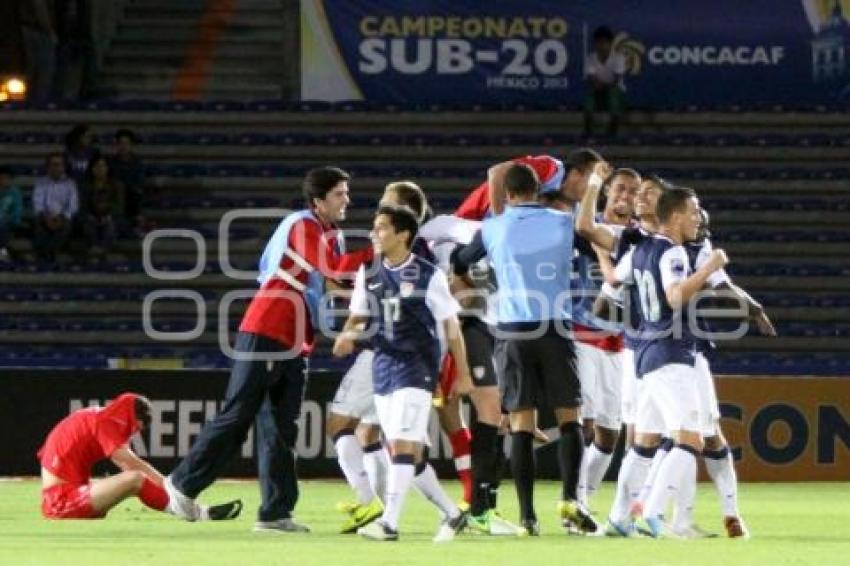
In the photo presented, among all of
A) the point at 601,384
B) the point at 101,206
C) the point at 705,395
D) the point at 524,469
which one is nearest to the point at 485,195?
the point at 601,384

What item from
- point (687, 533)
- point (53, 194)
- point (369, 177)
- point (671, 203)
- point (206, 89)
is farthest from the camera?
point (206, 89)

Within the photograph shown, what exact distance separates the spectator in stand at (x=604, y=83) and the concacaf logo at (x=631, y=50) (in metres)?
0.47

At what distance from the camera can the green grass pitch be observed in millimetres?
10680

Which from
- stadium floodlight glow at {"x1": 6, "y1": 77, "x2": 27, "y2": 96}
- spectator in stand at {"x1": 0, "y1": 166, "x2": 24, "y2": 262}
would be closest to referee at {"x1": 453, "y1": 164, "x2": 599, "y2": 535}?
spectator in stand at {"x1": 0, "y1": 166, "x2": 24, "y2": 262}

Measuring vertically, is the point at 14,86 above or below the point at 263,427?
above

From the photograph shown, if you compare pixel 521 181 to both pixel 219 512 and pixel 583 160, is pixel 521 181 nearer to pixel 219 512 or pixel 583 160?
pixel 583 160

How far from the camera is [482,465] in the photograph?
1295cm

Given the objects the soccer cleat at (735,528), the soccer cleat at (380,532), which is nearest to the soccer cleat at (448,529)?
the soccer cleat at (380,532)

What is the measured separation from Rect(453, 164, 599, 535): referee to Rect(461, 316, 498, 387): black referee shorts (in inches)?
19.4

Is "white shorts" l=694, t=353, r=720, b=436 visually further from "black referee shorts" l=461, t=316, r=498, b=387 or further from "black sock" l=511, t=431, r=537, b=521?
"black referee shorts" l=461, t=316, r=498, b=387

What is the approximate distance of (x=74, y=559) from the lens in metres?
10.6

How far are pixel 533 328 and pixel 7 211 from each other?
36.5 ft

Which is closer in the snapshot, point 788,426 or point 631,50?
point 788,426

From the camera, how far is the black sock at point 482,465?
42.2 ft
